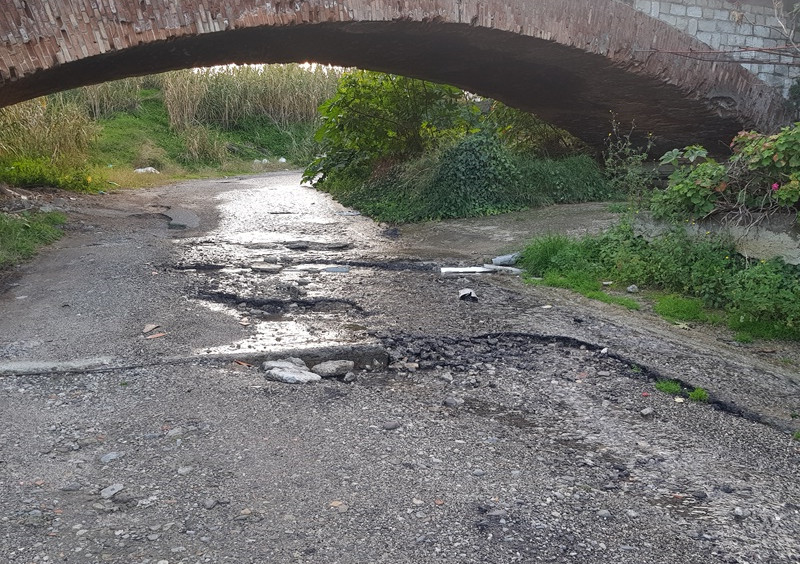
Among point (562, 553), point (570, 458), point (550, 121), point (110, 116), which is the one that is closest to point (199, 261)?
point (570, 458)

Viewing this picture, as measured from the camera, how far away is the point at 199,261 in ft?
20.9

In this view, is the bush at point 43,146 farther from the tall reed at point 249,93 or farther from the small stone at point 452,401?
the small stone at point 452,401

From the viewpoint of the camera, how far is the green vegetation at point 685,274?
4.46 metres

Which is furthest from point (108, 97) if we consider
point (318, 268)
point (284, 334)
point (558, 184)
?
point (284, 334)

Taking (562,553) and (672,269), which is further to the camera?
(672,269)

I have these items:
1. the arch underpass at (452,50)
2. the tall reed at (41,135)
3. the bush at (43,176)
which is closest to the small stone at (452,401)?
the arch underpass at (452,50)

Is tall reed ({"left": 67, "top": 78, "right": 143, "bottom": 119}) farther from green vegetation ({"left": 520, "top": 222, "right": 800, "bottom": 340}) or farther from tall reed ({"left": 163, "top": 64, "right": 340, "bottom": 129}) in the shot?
green vegetation ({"left": 520, "top": 222, "right": 800, "bottom": 340})

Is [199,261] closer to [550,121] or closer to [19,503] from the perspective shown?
[19,503]

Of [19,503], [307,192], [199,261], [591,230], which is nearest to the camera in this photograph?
[19,503]

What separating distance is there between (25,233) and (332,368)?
481cm

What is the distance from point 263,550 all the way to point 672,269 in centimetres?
405

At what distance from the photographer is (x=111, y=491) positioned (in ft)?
8.15

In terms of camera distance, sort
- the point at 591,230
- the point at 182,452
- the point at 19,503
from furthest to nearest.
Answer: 1. the point at 591,230
2. the point at 182,452
3. the point at 19,503

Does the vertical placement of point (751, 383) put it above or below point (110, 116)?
below
